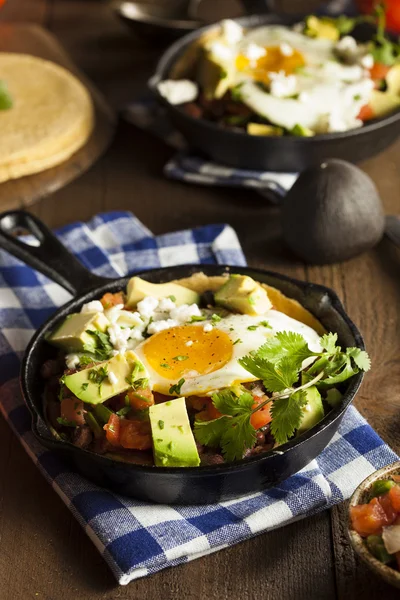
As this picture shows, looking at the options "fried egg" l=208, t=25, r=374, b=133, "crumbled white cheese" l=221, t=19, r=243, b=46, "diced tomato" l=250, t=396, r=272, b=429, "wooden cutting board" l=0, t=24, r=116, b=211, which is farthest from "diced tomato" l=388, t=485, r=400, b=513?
"crumbled white cheese" l=221, t=19, r=243, b=46

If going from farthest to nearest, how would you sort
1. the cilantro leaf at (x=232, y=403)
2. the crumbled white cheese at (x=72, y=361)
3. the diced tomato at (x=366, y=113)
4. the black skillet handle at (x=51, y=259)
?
1. the diced tomato at (x=366, y=113)
2. the black skillet handle at (x=51, y=259)
3. the crumbled white cheese at (x=72, y=361)
4. the cilantro leaf at (x=232, y=403)

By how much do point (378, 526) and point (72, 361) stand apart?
3.47 feet

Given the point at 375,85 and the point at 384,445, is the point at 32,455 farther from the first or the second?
the point at 375,85

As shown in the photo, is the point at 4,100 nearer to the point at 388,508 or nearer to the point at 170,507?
the point at 170,507

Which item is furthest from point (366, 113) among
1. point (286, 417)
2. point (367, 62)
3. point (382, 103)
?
point (286, 417)

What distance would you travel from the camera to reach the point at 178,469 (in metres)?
2.36

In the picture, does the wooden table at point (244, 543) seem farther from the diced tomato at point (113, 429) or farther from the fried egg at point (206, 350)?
the fried egg at point (206, 350)

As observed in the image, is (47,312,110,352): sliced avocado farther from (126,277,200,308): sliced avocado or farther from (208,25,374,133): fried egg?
(208,25,374,133): fried egg

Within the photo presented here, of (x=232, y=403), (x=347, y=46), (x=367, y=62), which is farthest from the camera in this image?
(x=347, y=46)

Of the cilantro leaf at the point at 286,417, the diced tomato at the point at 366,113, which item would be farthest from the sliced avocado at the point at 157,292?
the diced tomato at the point at 366,113

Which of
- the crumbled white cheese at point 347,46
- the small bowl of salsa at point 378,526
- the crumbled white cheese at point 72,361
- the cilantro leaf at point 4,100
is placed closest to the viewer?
the small bowl of salsa at point 378,526

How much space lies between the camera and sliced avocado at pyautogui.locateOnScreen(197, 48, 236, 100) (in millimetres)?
4137

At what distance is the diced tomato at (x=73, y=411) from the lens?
2.58 metres

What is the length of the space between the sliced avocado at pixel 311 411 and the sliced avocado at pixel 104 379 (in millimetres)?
482
